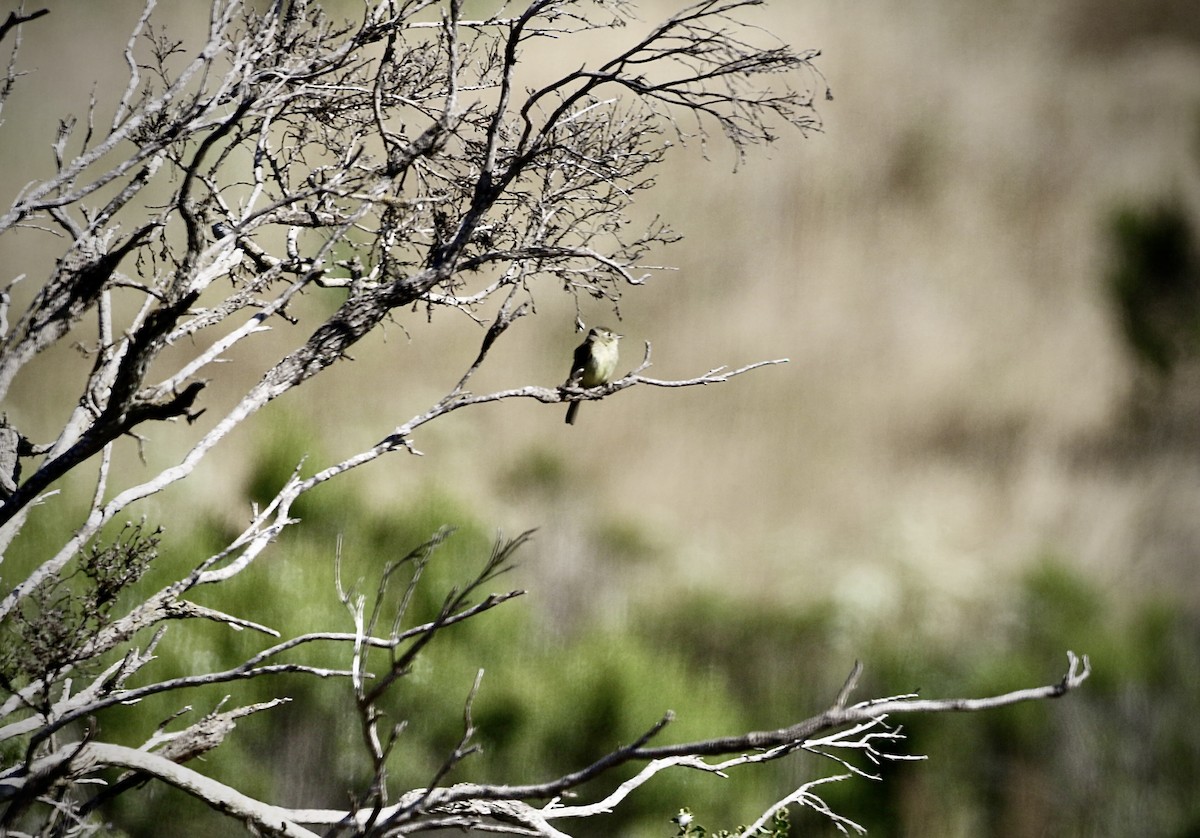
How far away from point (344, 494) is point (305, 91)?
435 cm

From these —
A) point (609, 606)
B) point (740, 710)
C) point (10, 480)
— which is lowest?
point (10, 480)

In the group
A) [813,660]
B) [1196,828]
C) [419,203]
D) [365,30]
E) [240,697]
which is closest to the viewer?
[419,203]

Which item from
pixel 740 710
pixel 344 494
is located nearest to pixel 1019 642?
pixel 740 710

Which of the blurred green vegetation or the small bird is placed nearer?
the small bird

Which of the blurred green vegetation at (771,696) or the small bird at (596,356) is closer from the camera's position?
the small bird at (596,356)

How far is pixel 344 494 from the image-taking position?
704cm

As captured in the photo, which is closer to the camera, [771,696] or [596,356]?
[596,356]

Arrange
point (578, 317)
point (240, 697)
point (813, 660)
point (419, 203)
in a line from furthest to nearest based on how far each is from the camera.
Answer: point (813, 660)
point (240, 697)
point (578, 317)
point (419, 203)

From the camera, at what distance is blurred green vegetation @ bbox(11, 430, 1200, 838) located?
673 cm

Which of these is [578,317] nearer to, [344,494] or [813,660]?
[344,494]

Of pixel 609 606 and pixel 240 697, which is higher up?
pixel 609 606

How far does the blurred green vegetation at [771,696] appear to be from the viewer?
6.73 meters

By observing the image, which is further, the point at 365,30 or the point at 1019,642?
the point at 1019,642

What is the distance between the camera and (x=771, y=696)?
7.24 metres
